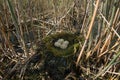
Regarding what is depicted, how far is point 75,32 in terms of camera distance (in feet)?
4.31

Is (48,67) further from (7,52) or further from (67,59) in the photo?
(7,52)

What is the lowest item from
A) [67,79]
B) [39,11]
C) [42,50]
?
[67,79]

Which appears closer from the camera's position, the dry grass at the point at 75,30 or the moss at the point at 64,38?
the dry grass at the point at 75,30

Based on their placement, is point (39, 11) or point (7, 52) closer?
point (7, 52)

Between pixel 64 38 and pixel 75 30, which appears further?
pixel 75 30

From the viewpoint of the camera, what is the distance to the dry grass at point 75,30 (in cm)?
92

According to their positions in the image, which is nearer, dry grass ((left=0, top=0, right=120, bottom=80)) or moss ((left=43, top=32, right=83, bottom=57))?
dry grass ((left=0, top=0, right=120, bottom=80))

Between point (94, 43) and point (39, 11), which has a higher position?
point (39, 11)

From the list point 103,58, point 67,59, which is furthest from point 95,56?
point 67,59

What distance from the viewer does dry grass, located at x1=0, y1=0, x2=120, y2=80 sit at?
36.2 inches

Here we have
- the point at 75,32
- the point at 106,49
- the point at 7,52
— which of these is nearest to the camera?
the point at 106,49

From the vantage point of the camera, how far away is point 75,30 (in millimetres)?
1347

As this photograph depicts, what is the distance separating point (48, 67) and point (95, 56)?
26 cm

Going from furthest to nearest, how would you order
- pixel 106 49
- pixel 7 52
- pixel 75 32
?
pixel 75 32 < pixel 7 52 < pixel 106 49
